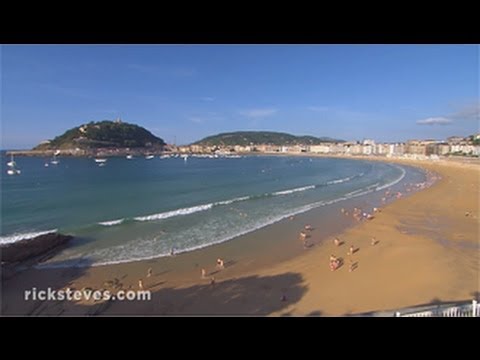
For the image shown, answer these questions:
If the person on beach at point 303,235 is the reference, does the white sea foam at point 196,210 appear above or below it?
above

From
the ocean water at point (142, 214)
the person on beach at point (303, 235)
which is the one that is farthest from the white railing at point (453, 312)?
the person on beach at point (303, 235)

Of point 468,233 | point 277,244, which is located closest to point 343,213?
point 468,233

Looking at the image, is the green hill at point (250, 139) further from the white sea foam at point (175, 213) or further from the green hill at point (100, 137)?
the white sea foam at point (175, 213)

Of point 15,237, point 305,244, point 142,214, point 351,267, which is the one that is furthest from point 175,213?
point 351,267

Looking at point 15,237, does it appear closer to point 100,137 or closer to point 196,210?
point 196,210

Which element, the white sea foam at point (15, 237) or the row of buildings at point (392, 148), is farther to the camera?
the row of buildings at point (392, 148)

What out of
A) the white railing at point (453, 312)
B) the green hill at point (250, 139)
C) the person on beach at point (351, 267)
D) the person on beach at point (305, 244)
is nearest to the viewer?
the white railing at point (453, 312)
